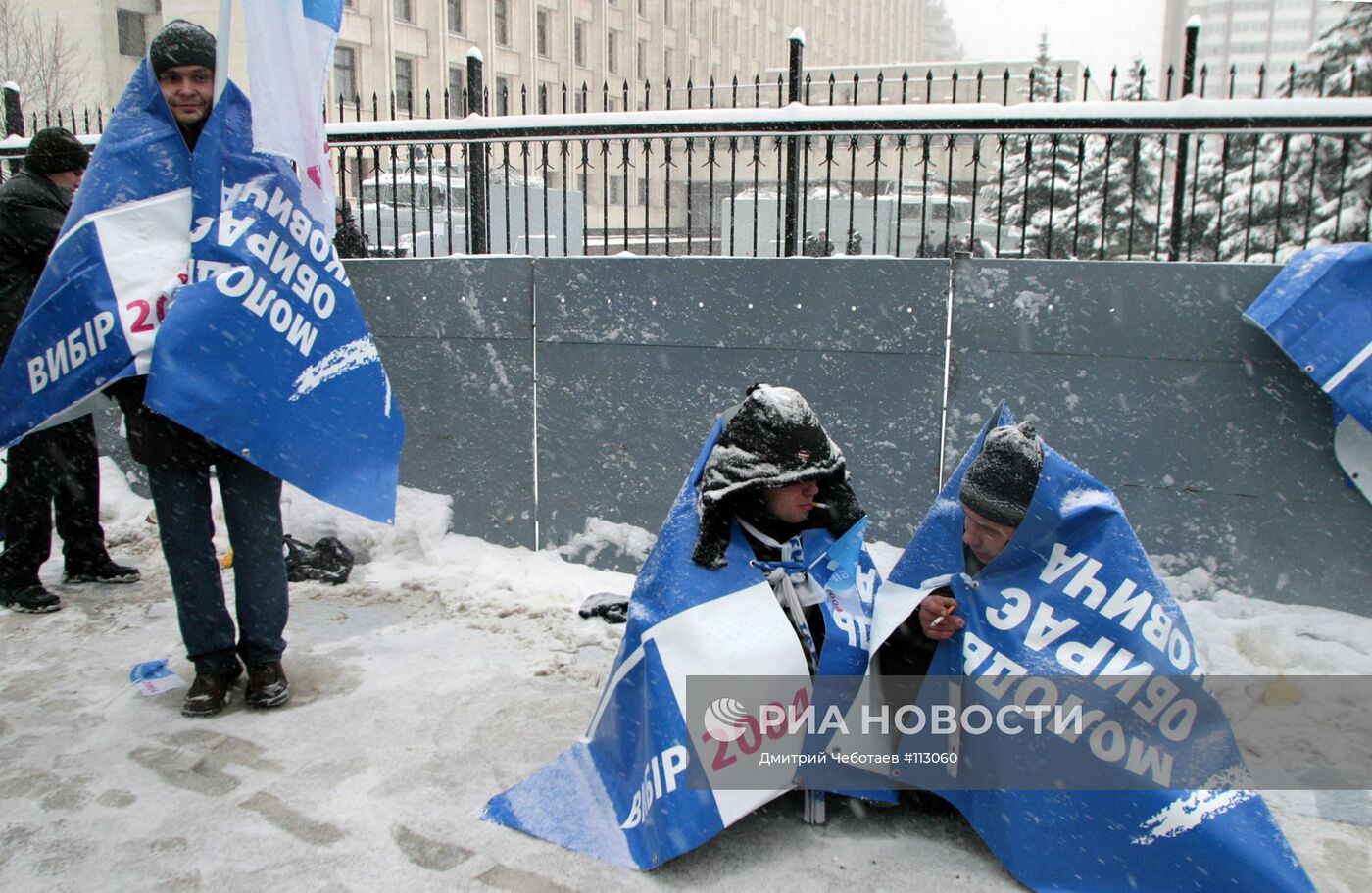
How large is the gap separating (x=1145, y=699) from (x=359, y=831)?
2038mm

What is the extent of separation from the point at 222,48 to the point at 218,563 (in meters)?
1.65

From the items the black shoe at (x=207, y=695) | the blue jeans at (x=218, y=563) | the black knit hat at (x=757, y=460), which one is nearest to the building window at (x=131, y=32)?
the blue jeans at (x=218, y=563)

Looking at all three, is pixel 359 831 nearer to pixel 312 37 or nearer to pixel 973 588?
pixel 973 588

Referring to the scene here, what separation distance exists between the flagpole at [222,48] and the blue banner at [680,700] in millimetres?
1927

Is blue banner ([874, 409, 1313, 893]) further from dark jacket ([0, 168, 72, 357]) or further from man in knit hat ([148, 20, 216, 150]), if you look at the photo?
dark jacket ([0, 168, 72, 357])

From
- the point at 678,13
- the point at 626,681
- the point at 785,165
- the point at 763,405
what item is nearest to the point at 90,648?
the point at 626,681

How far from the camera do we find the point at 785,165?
4.99m

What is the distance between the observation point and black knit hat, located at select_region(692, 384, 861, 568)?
2.71m

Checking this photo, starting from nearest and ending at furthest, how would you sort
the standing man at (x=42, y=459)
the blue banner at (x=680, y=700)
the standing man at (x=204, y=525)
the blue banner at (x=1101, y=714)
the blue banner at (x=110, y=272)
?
the blue banner at (x=1101, y=714) → the blue banner at (x=680, y=700) → the blue banner at (x=110, y=272) → the standing man at (x=204, y=525) → the standing man at (x=42, y=459)

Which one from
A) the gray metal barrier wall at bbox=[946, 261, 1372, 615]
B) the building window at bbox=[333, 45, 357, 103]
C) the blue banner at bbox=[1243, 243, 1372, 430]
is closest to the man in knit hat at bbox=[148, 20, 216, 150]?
the gray metal barrier wall at bbox=[946, 261, 1372, 615]

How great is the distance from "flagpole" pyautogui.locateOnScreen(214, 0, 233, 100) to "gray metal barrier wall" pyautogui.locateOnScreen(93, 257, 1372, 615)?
1.98m

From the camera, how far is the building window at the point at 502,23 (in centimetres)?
3581

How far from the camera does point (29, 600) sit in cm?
440

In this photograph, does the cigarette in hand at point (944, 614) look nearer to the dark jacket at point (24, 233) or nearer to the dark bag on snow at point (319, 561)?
the dark bag on snow at point (319, 561)
